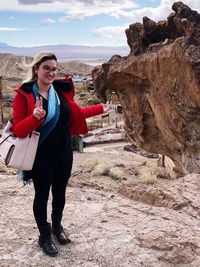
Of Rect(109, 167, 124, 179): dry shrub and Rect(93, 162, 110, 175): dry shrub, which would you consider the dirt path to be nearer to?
Rect(109, 167, 124, 179): dry shrub

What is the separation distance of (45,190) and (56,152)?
0.39 meters

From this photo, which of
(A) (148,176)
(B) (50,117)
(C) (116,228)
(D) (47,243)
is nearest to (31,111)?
(B) (50,117)

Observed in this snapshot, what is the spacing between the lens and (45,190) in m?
4.37

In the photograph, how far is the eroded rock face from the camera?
7.97m

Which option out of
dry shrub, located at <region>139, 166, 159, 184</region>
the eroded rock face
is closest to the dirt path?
the eroded rock face

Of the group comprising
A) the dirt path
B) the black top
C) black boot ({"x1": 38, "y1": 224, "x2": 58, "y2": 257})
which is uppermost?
the black top

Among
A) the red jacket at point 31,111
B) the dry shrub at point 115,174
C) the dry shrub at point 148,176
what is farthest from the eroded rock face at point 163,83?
the red jacket at point 31,111

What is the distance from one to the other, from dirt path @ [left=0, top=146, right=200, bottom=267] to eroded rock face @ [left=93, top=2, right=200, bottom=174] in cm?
179

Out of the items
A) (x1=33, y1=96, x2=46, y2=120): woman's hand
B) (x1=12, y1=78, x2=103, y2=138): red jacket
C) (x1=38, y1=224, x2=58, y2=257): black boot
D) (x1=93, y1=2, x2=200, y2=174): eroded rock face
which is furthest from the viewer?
(x1=93, y1=2, x2=200, y2=174): eroded rock face

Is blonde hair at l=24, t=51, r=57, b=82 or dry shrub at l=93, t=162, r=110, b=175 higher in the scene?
blonde hair at l=24, t=51, r=57, b=82

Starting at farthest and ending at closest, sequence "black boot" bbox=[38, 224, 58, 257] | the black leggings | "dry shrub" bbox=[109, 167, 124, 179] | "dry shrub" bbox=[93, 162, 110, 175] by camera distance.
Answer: "dry shrub" bbox=[93, 162, 110, 175]
"dry shrub" bbox=[109, 167, 124, 179]
"black boot" bbox=[38, 224, 58, 257]
the black leggings

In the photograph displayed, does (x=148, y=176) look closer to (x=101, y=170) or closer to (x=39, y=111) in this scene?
(x=101, y=170)

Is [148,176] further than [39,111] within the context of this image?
Yes

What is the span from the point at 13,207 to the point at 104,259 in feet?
7.40
